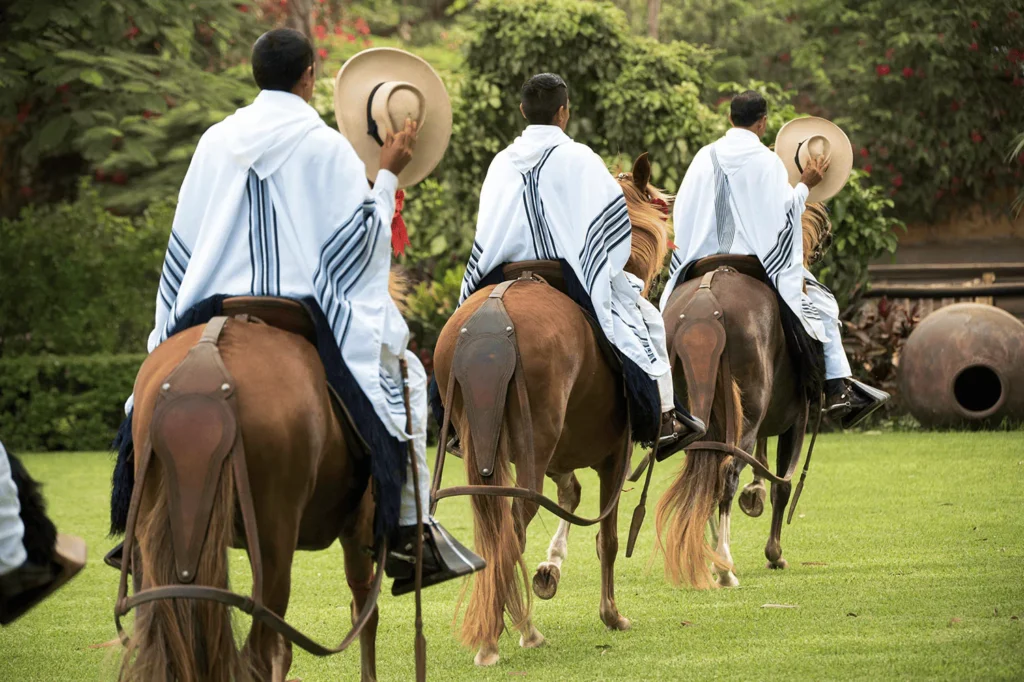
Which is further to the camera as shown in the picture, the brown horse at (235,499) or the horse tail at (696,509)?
the horse tail at (696,509)

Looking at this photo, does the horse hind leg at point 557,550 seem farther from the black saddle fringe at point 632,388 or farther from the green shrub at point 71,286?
the green shrub at point 71,286

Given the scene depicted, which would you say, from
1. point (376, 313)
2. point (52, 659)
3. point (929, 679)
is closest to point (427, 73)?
point (376, 313)

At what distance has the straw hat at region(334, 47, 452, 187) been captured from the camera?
4605 millimetres

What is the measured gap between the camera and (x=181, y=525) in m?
3.75

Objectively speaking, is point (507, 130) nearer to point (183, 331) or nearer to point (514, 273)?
point (514, 273)

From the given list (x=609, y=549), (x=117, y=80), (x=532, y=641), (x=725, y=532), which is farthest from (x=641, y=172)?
(x=117, y=80)

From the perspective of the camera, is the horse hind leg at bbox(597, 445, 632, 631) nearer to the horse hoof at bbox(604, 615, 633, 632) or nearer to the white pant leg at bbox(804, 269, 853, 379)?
the horse hoof at bbox(604, 615, 633, 632)

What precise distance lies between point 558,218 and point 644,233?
3.25 feet

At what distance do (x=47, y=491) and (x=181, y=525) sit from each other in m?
8.08

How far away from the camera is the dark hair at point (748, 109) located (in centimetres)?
779

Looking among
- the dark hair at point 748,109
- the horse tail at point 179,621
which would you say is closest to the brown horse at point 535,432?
the horse tail at point 179,621

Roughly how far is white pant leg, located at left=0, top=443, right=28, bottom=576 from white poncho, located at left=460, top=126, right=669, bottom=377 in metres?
2.67

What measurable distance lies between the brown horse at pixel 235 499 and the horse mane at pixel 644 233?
311 centimetres

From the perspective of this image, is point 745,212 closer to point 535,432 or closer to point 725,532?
point 725,532
